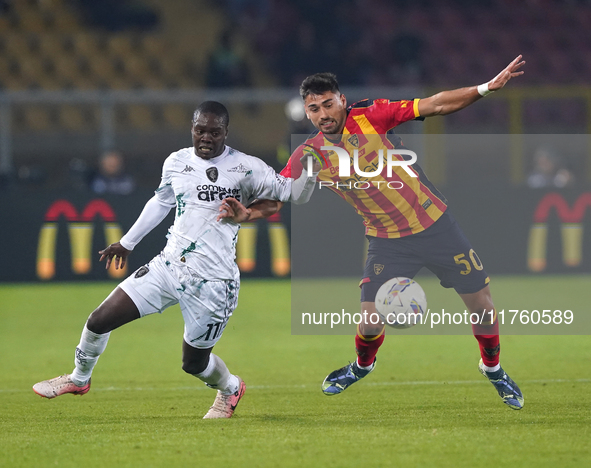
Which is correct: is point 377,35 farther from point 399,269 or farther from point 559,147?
point 399,269

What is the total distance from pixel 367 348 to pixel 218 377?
1265 mm

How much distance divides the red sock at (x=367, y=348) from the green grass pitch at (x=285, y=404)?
29 cm

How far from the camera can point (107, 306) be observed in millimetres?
6059

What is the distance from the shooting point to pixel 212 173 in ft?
20.2

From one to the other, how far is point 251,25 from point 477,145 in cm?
661

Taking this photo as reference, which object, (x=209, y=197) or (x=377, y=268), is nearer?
(x=209, y=197)

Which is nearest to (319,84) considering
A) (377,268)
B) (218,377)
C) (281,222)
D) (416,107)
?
(416,107)

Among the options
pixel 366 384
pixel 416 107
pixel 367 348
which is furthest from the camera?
pixel 366 384

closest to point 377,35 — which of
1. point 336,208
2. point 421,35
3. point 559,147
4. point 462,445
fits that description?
point 421,35

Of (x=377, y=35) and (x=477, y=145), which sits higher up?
(x=377, y=35)

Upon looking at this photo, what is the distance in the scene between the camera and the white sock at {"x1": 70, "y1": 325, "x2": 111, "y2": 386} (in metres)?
6.17

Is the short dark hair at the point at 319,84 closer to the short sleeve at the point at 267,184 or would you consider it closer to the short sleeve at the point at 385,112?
the short sleeve at the point at 385,112

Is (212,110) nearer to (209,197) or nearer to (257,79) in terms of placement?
(209,197)

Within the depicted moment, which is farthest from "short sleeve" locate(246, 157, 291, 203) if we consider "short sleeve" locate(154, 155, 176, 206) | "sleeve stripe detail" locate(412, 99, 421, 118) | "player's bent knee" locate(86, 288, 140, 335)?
"player's bent knee" locate(86, 288, 140, 335)
